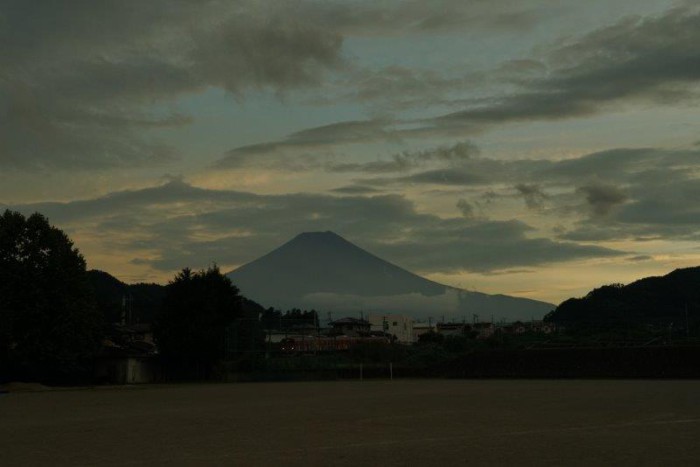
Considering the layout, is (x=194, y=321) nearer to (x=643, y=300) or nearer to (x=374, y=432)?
(x=374, y=432)

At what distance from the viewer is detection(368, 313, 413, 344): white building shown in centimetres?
11238

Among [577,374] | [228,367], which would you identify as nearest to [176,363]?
[228,367]

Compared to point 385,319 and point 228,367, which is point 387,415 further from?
point 385,319

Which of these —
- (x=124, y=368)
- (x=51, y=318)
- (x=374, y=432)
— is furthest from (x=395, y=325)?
(x=374, y=432)

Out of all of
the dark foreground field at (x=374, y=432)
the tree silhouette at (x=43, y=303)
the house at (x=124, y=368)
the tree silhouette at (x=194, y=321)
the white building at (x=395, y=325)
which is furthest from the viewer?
the white building at (x=395, y=325)

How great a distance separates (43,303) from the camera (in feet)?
148

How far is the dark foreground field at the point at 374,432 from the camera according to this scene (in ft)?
41.5

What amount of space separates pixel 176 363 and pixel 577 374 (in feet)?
85.7

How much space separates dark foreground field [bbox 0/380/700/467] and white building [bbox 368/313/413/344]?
278ft

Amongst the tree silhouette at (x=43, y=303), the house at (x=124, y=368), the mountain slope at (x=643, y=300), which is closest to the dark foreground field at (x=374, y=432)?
the tree silhouette at (x=43, y=303)

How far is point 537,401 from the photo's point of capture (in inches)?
967

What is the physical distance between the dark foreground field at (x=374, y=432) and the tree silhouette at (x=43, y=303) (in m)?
18.5

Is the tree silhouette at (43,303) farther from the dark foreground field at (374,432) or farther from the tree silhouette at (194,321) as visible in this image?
the dark foreground field at (374,432)

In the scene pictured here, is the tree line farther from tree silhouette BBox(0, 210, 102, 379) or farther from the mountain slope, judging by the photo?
the mountain slope
